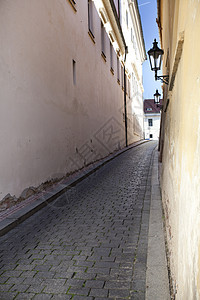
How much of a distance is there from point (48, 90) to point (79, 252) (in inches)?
196

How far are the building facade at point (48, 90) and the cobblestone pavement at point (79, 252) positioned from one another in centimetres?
122

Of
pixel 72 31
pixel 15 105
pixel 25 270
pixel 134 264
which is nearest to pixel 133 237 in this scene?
pixel 134 264

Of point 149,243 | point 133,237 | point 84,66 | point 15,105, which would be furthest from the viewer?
point 84,66

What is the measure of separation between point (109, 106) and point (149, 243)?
13.7 m

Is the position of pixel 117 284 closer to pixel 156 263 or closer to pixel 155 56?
pixel 156 263

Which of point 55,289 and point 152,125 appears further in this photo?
point 152,125

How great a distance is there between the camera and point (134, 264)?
10.6 ft

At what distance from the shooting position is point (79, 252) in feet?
11.9

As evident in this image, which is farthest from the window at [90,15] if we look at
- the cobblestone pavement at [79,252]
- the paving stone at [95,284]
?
the paving stone at [95,284]

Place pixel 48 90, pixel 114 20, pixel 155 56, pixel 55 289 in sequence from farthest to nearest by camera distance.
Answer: pixel 114 20, pixel 48 90, pixel 155 56, pixel 55 289

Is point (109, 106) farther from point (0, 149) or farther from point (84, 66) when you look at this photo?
point (0, 149)

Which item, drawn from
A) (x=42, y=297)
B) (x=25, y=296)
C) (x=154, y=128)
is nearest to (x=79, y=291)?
(x=42, y=297)

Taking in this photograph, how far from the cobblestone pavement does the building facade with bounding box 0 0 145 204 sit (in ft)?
4.00

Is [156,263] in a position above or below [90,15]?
below
